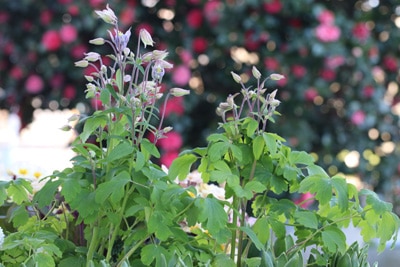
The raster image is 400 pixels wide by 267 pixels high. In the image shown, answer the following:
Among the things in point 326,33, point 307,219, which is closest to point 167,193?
point 307,219

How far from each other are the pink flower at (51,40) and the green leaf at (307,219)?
2.19 metres

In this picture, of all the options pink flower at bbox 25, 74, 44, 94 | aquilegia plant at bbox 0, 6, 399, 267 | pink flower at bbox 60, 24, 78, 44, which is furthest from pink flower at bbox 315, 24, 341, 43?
aquilegia plant at bbox 0, 6, 399, 267

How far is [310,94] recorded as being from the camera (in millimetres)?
2869

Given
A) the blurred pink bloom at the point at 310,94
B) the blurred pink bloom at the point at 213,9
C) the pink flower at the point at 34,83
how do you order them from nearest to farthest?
the blurred pink bloom at the point at 213,9, the blurred pink bloom at the point at 310,94, the pink flower at the point at 34,83

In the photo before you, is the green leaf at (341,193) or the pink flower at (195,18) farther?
the pink flower at (195,18)

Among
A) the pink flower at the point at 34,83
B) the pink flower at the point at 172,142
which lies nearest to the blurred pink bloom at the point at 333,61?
the pink flower at the point at 172,142

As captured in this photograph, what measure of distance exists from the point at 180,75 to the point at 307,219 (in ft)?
6.55

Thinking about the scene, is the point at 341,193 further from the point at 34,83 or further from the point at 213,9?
the point at 34,83

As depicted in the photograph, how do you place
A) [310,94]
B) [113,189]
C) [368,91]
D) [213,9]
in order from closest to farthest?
[113,189] → [213,9] → [310,94] → [368,91]

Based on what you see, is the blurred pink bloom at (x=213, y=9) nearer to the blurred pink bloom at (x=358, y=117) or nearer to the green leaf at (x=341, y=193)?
the blurred pink bloom at (x=358, y=117)

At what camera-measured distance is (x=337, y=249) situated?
0.84 metres

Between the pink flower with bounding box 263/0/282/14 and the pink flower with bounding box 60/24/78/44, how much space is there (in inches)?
29.9

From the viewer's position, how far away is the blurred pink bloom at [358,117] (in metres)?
3.00

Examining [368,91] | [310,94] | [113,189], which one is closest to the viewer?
[113,189]
